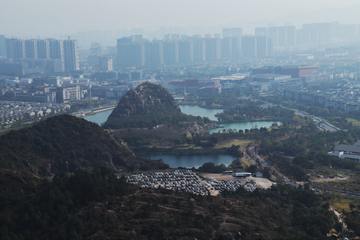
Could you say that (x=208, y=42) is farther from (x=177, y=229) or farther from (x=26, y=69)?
(x=177, y=229)

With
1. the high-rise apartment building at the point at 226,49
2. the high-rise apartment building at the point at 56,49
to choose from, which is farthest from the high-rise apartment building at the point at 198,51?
the high-rise apartment building at the point at 56,49

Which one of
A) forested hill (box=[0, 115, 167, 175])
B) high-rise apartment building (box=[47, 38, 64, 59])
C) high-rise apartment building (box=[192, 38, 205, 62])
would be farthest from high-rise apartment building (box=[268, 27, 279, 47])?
forested hill (box=[0, 115, 167, 175])

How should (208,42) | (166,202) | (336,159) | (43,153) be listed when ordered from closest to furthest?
(166,202), (43,153), (336,159), (208,42)

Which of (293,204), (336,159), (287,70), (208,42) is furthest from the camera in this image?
(208,42)

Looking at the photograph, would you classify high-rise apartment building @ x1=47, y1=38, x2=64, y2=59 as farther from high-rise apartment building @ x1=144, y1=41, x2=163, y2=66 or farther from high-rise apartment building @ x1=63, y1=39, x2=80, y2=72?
high-rise apartment building @ x1=144, y1=41, x2=163, y2=66

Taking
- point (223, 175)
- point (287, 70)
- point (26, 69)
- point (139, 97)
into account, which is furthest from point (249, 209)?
point (26, 69)

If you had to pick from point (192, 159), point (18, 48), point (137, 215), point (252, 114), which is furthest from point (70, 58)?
point (137, 215)
